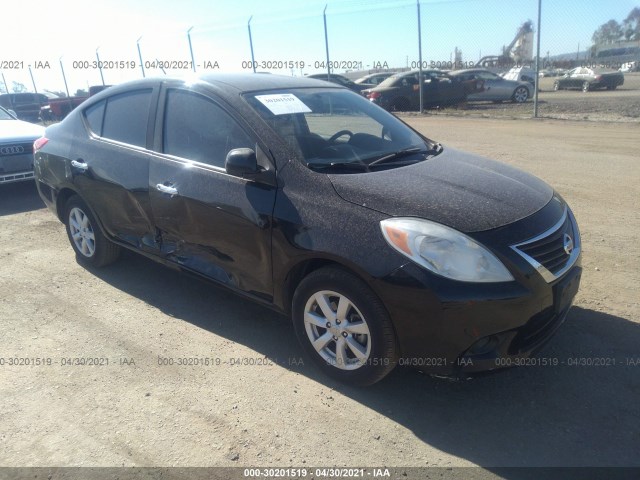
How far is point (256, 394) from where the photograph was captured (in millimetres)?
3037

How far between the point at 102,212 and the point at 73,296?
748mm

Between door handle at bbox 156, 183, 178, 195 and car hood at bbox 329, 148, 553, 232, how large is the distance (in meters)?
1.24

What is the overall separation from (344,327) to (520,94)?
18.6m

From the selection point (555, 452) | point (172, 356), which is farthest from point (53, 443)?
point (555, 452)

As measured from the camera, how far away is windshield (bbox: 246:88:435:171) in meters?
3.35

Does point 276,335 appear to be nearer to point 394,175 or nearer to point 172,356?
point 172,356

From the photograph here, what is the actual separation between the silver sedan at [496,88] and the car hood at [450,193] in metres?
16.3

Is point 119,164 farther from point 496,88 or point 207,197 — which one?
point 496,88

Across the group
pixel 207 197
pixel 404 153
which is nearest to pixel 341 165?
pixel 404 153

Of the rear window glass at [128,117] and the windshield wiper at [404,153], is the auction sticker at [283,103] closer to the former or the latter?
the windshield wiper at [404,153]

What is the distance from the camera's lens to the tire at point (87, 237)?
469cm

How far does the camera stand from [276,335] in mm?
3666

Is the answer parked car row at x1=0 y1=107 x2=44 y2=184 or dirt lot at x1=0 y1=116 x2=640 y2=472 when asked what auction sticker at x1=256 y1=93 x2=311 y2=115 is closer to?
dirt lot at x1=0 y1=116 x2=640 y2=472

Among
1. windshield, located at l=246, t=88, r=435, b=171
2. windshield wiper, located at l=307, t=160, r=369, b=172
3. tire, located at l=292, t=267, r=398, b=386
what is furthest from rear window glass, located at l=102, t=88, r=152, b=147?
tire, located at l=292, t=267, r=398, b=386
